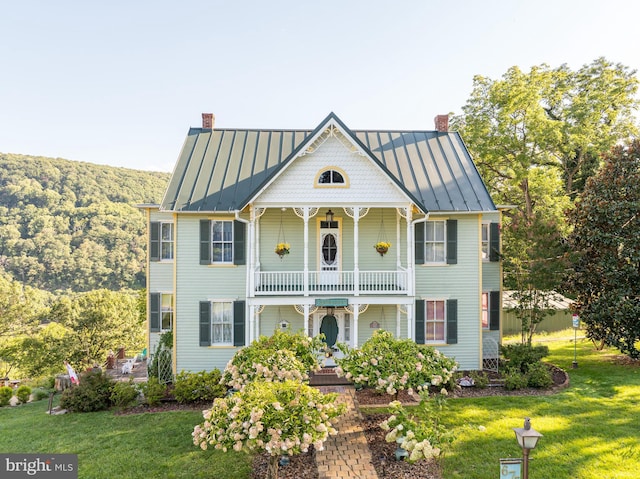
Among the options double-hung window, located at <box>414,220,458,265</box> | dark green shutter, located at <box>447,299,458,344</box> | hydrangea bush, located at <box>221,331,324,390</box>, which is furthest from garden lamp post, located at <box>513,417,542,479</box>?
double-hung window, located at <box>414,220,458,265</box>

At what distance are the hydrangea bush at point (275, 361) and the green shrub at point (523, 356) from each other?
812 cm

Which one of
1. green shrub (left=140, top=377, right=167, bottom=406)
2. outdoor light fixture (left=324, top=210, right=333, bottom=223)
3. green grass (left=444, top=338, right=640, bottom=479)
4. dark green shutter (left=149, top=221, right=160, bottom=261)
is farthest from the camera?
dark green shutter (left=149, top=221, right=160, bottom=261)

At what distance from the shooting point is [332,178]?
44.8ft

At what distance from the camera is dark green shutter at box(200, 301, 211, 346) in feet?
46.6

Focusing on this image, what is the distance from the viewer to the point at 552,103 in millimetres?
24781

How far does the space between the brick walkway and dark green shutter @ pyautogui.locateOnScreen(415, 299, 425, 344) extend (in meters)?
5.09

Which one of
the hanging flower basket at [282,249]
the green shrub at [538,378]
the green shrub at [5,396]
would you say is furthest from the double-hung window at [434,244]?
the green shrub at [5,396]

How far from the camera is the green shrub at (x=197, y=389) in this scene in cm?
1208

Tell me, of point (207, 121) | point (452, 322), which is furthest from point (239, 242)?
point (452, 322)

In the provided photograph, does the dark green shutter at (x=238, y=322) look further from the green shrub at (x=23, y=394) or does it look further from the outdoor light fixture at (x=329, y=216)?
the green shrub at (x=23, y=394)

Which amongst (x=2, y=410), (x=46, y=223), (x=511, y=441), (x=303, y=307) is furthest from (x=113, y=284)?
(x=511, y=441)

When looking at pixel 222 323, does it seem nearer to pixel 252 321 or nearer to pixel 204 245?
pixel 252 321

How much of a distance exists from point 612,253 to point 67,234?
246ft

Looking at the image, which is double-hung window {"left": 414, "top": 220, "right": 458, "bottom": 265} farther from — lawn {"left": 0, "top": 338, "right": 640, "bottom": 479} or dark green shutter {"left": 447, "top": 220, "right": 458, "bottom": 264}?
lawn {"left": 0, "top": 338, "right": 640, "bottom": 479}
